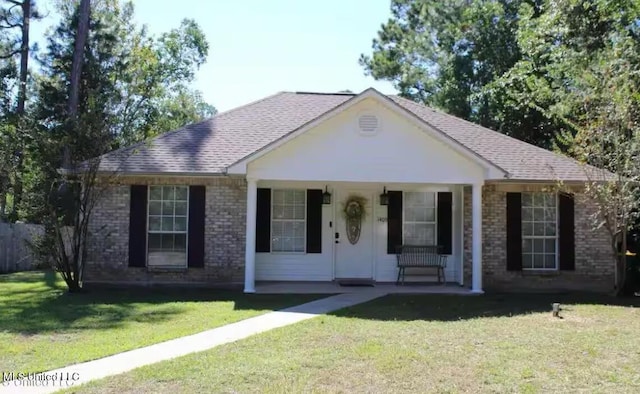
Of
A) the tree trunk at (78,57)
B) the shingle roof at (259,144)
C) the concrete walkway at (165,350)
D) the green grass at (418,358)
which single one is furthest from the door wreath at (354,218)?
the tree trunk at (78,57)

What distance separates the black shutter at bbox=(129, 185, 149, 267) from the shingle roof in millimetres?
779

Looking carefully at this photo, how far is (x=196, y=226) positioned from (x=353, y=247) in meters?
4.09

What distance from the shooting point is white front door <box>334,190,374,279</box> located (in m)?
14.8

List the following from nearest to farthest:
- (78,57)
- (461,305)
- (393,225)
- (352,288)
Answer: (461,305) < (352,288) < (393,225) < (78,57)

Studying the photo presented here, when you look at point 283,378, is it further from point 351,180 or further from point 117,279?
point 117,279

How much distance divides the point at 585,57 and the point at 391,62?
16042 mm

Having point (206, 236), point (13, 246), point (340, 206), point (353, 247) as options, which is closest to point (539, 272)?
point (353, 247)

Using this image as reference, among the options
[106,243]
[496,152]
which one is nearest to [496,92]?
[496,152]

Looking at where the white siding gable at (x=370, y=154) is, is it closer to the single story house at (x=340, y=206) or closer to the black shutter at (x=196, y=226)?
the single story house at (x=340, y=206)

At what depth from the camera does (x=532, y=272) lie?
14.0 m

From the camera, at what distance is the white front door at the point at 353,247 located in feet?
48.5

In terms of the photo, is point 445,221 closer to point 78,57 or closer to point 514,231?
point 514,231

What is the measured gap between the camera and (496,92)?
2330 cm

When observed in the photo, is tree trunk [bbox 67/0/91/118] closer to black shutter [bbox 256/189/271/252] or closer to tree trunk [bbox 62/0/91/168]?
tree trunk [bbox 62/0/91/168]
